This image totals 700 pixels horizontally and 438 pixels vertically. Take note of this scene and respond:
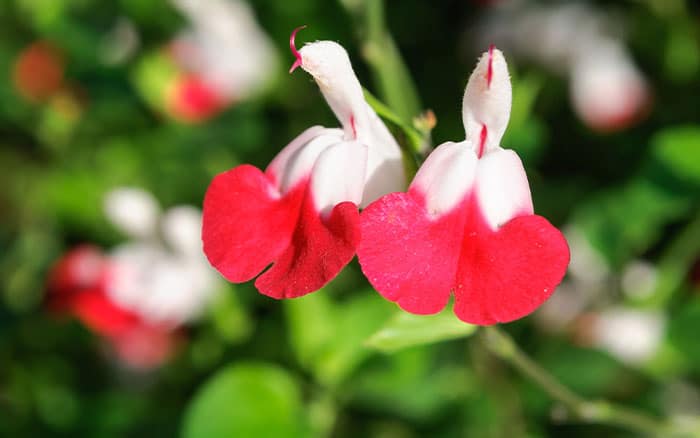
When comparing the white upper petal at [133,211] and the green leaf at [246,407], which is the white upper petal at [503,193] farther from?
the white upper petal at [133,211]

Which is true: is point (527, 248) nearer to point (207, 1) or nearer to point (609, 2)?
point (207, 1)

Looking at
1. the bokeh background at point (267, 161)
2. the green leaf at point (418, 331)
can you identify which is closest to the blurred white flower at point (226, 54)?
the bokeh background at point (267, 161)

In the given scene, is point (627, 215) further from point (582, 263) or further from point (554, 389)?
point (554, 389)

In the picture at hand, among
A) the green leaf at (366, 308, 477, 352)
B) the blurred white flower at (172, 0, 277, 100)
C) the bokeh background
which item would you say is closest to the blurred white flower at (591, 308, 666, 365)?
the bokeh background

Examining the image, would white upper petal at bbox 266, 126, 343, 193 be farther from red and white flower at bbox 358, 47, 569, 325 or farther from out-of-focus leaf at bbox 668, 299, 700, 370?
out-of-focus leaf at bbox 668, 299, 700, 370

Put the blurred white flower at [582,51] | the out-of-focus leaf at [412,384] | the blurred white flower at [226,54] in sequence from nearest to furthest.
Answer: the out-of-focus leaf at [412,384] → the blurred white flower at [582,51] → the blurred white flower at [226,54]

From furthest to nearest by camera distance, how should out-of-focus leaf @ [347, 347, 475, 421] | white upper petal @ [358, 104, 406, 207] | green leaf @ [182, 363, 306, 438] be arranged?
1. out-of-focus leaf @ [347, 347, 475, 421]
2. green leaf @ [182, 363, 306, 438]
3. white upper petal @ [358, 104, 406, 207]

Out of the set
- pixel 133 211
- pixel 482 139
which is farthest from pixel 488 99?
pixel 133 211

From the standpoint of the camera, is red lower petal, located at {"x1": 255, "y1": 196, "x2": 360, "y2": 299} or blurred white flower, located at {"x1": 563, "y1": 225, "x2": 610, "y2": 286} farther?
blurred white flower, located at {"x1": 563, "y1": 225, "x2": 610, "y2": 286}

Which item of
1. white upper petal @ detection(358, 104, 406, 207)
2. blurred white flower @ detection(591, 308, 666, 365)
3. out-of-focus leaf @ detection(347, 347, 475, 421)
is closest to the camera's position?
white upper petal @ detection(358, 104, 406, 207)
